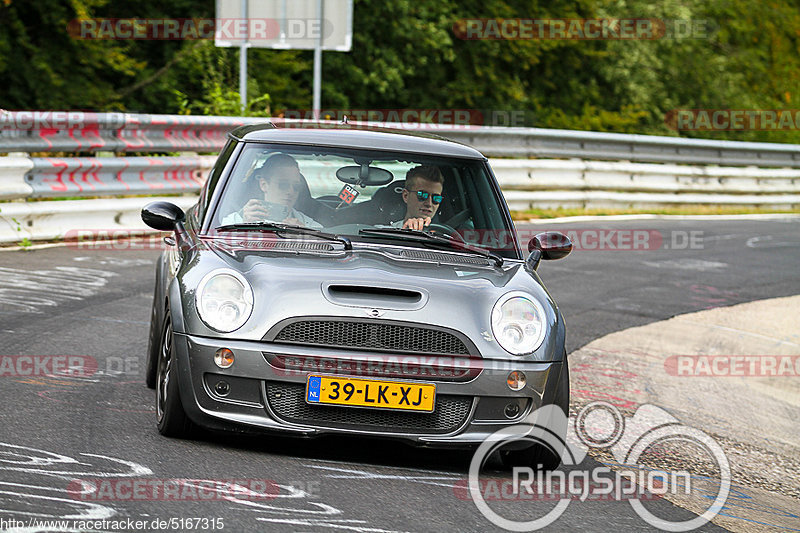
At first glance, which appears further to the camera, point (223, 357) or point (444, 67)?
point (444, 67)

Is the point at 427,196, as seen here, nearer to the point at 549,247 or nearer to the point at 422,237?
the point at 422,237

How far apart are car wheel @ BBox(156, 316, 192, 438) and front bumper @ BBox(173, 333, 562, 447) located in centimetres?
7

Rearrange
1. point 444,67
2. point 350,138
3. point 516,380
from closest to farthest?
point 516,380, point 350,138, point 444,67

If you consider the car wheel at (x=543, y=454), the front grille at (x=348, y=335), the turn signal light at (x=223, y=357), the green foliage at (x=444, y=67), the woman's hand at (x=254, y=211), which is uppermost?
the green foliage at (x=444, y=67)

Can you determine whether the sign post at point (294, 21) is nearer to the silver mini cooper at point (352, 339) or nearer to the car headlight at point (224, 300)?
the silver mini cooper at point (352, 339)

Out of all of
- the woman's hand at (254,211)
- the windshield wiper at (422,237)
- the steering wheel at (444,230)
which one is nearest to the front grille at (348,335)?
the windshield wiper at (422,237)

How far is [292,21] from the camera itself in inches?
782

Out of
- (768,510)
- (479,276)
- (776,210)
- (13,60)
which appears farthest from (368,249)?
(13,60)

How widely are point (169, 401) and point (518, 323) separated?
61.3 inches

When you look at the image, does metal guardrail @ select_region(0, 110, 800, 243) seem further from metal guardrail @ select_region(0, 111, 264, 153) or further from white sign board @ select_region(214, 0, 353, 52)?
white sign board @ select_region(214, 0, 353, 52)

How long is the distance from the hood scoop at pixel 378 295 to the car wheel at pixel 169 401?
76 centimetres

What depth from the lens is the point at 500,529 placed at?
4637mm

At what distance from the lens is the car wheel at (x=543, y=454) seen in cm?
560

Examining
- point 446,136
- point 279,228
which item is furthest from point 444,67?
point 279,228
